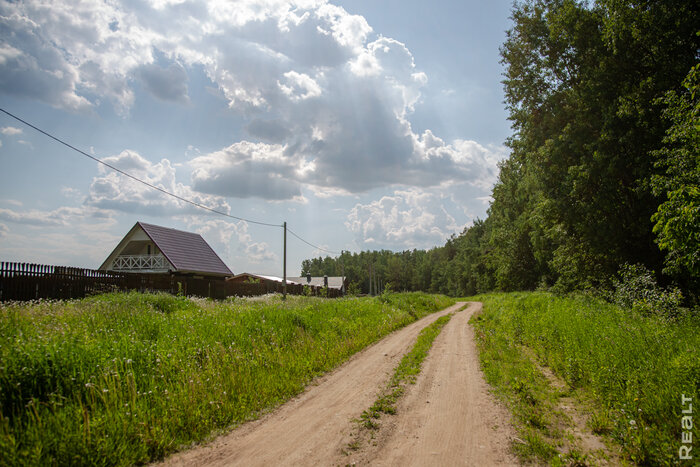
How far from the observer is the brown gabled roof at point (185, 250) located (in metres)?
30.8

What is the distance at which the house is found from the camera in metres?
30.6

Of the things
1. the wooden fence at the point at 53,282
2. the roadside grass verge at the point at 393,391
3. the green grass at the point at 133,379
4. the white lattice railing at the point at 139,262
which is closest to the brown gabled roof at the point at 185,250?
the white lattice railing at the point at 139,262

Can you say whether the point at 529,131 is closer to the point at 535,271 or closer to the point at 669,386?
the point at 669,386

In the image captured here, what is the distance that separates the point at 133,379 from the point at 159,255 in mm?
28628

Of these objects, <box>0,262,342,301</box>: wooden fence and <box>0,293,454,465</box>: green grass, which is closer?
<box>0,293,454,465</box>: green grass

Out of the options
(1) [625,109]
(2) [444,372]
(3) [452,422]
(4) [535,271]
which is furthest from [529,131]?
(4) [535,271]

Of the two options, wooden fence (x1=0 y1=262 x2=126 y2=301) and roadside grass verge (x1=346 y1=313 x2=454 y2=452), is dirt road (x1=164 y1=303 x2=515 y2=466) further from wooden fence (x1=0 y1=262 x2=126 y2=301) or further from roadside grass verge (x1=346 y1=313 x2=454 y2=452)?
wooden fence (x1=0 y1=262 x2=126 y2=301)

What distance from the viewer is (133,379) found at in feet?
18.0

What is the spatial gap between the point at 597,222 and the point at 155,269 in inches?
1275

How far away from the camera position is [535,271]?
144 ft

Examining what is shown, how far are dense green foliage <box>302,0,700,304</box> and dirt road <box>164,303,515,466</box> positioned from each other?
8101 millimetres

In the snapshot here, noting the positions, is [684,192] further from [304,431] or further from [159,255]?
[159,255]

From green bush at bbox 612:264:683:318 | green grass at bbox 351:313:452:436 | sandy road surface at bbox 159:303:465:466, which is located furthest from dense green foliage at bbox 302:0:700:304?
sandy road surface at bbox 159:303:465:466

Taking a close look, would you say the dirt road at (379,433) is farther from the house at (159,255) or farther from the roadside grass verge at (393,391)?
the house at (159,255)
